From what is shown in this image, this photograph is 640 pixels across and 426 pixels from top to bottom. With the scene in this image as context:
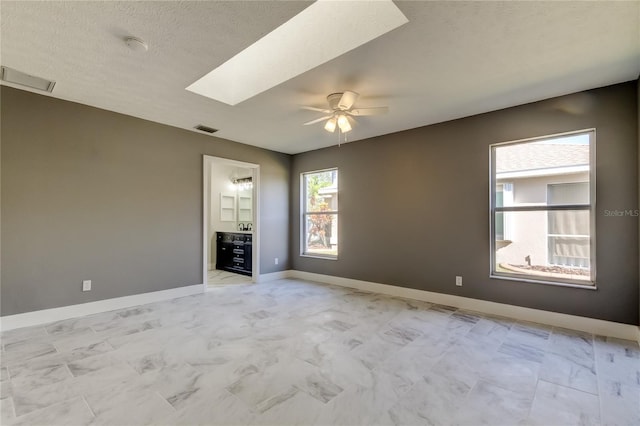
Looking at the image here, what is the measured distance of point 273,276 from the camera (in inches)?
234

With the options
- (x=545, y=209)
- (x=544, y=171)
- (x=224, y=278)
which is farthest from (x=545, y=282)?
(x=224, y=278)

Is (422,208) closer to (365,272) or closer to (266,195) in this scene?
(365,272)

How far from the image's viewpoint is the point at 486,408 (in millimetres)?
1881

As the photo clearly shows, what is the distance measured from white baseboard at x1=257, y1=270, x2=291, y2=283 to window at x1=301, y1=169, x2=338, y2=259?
23.1 inches

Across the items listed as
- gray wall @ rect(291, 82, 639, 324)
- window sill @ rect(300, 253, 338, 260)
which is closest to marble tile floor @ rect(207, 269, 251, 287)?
gray wall @ rect(291, 82, 639, 324)

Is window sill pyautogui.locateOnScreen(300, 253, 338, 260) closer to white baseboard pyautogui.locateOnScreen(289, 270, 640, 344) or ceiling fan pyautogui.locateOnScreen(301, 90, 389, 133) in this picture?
white baseboard pyautogui.locateOnScreen(289, 270, 640, 344)

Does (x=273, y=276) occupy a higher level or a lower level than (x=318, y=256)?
lower

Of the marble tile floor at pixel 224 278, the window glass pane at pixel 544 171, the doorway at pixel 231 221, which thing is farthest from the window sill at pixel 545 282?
the marble tile floor at pixel 224 278

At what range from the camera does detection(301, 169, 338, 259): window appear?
573 centimetres

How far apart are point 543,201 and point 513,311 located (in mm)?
1412

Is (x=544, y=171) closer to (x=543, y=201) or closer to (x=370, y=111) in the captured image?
(x=543, y=201)

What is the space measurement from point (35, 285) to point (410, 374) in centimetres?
416

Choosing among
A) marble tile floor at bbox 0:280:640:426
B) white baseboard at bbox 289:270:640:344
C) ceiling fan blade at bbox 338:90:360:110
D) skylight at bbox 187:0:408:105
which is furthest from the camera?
ceiling fan blade at bbox 338:90:360:110

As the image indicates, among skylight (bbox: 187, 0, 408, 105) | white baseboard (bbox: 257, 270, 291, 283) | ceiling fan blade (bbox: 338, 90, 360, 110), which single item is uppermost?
skylight (bbox: 187, 0, 408, 105)
